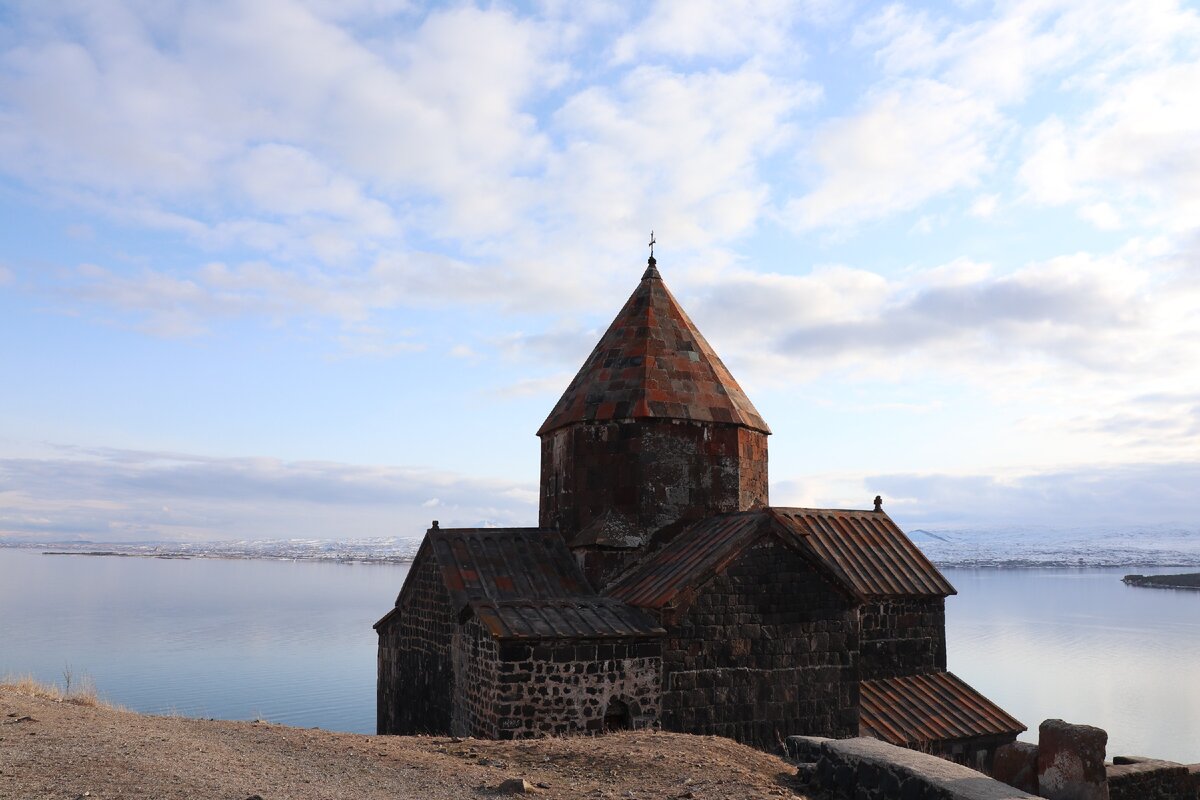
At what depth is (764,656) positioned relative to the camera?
10.9 m

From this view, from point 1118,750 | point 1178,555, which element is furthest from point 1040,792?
point 1178,555

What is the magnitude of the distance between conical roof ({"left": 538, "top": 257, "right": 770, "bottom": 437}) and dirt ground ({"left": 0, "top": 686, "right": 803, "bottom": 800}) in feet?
17.4

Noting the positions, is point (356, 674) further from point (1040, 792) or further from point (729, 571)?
point (1040, 792)

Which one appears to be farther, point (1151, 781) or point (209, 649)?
point (209, 649)

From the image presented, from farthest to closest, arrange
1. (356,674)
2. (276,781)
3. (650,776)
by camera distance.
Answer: (356,674) < (650,776) < (276,781)

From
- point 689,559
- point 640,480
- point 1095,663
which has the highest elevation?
point 640,480

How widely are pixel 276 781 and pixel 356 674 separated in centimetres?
2820

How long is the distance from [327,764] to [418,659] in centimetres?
547

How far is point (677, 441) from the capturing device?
13039 mm

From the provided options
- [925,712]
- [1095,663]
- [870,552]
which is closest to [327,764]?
[925,712]

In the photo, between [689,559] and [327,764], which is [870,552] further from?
[327,764]

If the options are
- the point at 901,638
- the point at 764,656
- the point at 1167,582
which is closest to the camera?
the point at 764,656

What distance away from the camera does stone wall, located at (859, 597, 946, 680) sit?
1382 centimetres

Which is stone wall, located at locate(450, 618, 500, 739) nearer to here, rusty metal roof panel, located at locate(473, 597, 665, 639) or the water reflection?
rusty metal roof panel, located at locate(473, 597, 665, 639)
